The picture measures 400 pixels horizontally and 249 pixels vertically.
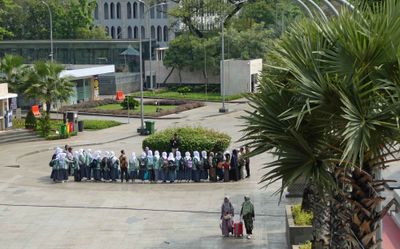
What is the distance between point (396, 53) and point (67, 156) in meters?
21.0

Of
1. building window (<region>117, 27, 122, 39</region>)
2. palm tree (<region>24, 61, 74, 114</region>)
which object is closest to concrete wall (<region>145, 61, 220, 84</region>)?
palm tree (<region>24, 61, 74, 114</region>)

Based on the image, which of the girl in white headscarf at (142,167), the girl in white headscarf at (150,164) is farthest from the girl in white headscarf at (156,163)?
the girl in white headscarf at (142,167)

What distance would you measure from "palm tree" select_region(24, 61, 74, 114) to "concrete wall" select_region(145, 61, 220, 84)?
2596 centimetres

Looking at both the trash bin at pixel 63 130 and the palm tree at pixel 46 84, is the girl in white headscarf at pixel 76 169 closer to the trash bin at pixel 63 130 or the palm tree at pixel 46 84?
the trash bin at pixel 63 130

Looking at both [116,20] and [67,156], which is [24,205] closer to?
[67,156]

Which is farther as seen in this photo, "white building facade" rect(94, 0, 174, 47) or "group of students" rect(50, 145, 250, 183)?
"white building facade" rect(94, 0, 174, 47)

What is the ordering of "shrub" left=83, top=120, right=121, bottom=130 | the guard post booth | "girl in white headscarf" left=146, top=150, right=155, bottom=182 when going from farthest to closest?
"shrub" left=83, top=120, right=121, bottom=130, the guard post booth, "girl in white headscarf" left=146, top=150, right=155, bottom=182

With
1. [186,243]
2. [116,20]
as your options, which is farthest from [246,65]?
[116,20]

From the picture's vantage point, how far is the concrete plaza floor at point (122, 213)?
19922 mm

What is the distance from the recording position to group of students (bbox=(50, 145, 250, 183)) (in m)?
27.6

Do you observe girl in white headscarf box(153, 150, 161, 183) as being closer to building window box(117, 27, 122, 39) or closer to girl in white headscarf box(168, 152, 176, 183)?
girl in white headscarf box(168, 152, 176, 183)

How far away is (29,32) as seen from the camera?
89.2m

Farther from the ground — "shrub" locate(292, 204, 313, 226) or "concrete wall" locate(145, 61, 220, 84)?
"concrete wall" locate(145, 61, 220, 84)

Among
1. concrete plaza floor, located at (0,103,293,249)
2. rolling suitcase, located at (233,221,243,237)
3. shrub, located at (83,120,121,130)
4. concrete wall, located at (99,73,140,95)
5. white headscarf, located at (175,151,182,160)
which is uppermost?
concrete wall, located at (99,73,140,95)
